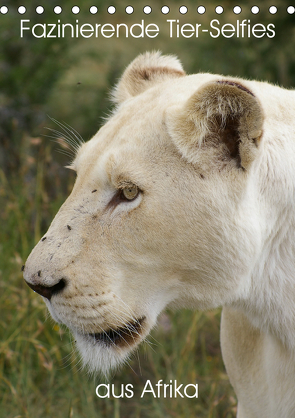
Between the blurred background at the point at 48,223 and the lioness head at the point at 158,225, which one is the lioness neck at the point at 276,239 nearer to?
the lioness head at the point at 158,225

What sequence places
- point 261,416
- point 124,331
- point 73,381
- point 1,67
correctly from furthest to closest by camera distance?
point 1,67, point 73,381, point 261,416, point 124,331

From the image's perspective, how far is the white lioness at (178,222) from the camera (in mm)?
1745

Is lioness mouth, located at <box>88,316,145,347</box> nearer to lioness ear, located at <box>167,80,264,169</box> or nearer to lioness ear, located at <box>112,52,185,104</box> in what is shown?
lioness ear, located at <box>167,80,264,169</box>

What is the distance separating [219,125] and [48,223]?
254 centimetres

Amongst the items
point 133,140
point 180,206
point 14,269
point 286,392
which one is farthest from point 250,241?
point 14,269

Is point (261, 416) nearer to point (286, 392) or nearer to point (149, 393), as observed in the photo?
point (286, 392)

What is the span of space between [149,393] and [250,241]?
6.12ft

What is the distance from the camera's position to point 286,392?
2.01 meters

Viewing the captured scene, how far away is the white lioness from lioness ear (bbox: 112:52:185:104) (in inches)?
17.4

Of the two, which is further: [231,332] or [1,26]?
[1,26]

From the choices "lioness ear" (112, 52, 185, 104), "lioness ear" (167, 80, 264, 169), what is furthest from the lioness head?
"lioness ear" (112, 52, 185, 104)

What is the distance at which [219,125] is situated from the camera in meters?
1.76

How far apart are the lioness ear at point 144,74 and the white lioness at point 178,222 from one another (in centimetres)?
44

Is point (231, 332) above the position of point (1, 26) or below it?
below
